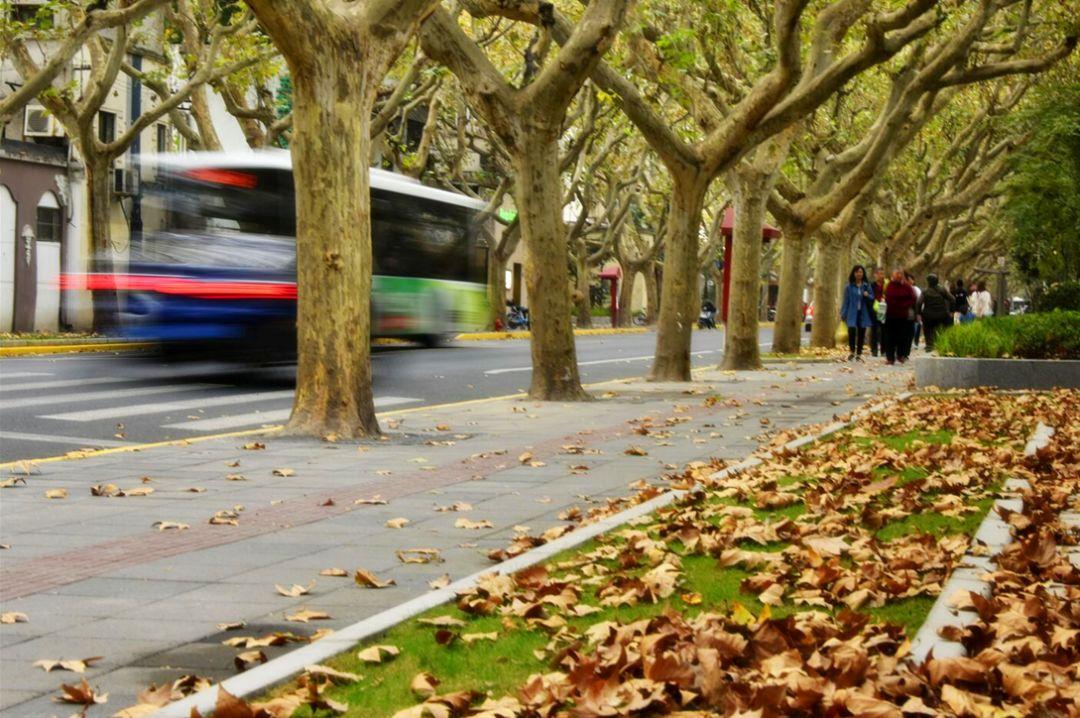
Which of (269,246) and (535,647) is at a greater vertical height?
(269,246)

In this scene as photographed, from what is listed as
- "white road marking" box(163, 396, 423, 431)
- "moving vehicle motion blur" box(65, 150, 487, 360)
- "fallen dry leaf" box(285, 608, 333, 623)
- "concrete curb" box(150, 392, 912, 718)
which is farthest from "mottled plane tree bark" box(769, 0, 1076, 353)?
"fallen dry leaf" box(285, 608, 333, 623)

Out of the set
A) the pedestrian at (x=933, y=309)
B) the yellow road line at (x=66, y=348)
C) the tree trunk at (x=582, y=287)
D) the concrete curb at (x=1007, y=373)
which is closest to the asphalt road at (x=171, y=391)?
the yellow road line at (x=66, y=348)

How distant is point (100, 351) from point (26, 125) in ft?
48.6

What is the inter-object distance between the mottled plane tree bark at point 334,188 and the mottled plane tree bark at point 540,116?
3.94 m

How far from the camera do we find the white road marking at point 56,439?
12844 millimetres

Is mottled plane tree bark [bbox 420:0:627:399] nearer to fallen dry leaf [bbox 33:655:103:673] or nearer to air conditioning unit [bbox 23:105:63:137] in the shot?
fallen dry leaf [bbox 33:655:103:673]

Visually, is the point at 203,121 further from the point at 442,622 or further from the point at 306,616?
the point at 442,622

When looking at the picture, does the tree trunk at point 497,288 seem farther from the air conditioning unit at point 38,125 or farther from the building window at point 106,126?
the air conditioning unit at point 38,125

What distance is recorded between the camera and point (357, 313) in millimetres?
12922

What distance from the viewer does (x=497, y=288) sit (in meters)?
49.6

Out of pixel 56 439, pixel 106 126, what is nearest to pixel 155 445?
pixel 56 439

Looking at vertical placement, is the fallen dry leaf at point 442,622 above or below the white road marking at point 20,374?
below

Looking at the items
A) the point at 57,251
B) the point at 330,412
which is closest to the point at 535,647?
the point at 330,412

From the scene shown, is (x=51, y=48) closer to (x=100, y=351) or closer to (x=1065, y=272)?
(x=100, y=351)
